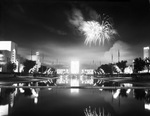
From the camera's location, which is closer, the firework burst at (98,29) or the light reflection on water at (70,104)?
the light reflection on water at (70,104)

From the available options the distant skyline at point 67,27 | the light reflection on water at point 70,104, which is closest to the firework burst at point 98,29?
the distant skyline at point 67,27

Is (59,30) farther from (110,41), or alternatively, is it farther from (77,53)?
(110,41)

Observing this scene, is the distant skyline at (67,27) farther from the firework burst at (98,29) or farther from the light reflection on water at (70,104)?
the light reflection on water at (70,104)

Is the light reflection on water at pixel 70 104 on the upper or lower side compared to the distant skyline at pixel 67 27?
lower

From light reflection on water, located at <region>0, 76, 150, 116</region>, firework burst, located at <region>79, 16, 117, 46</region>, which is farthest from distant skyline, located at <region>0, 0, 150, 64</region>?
light reflection on water, located at <region>0, 76, 150, 116</region>

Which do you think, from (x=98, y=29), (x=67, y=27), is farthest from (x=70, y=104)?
(x=67, y=27)

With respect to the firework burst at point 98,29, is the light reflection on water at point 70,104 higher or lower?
lower
